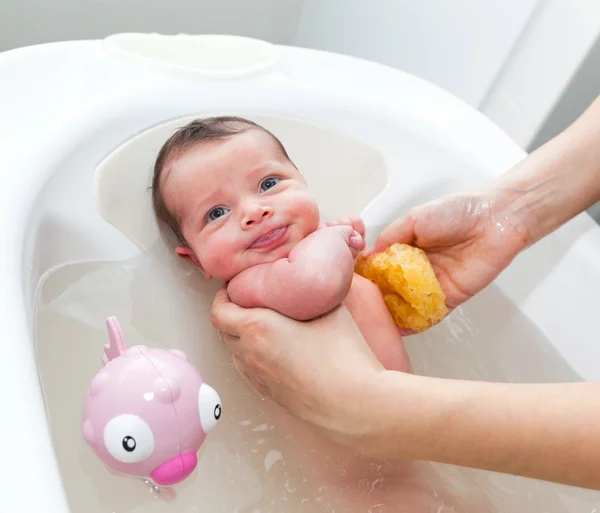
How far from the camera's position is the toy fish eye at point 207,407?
710mm

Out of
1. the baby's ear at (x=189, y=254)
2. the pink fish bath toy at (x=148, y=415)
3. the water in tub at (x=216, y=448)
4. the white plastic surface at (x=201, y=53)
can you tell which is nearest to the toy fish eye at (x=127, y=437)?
the pink fish bath toy at (x=148, y=415)

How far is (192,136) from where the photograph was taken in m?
1.00

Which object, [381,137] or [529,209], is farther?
[381,137]

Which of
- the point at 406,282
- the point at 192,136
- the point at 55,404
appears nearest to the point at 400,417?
the point at 406,282

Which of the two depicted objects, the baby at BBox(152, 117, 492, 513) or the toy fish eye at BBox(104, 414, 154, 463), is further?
the baby at BBox(152, 117, 492, 513)

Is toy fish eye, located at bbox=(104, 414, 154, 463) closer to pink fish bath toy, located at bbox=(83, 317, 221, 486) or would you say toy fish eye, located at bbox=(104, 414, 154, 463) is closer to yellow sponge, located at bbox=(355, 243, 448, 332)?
pink fish bath toy, located at bbox=(83, 317, 221, 486)

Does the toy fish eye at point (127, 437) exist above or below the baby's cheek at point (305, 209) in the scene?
below

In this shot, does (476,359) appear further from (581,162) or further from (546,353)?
(581,162)

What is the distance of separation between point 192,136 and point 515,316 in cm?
64

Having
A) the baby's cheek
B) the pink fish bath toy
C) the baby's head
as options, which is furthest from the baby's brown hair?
the pink fish bath toy

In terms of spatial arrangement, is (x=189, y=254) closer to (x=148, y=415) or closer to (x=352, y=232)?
(x=352, y=232)

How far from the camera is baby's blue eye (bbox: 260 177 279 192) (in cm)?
100

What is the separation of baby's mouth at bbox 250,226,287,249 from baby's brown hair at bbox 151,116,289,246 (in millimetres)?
134

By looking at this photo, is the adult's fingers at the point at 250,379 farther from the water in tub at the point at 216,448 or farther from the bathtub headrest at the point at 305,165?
the bathtub headrest at the point at 305,165
